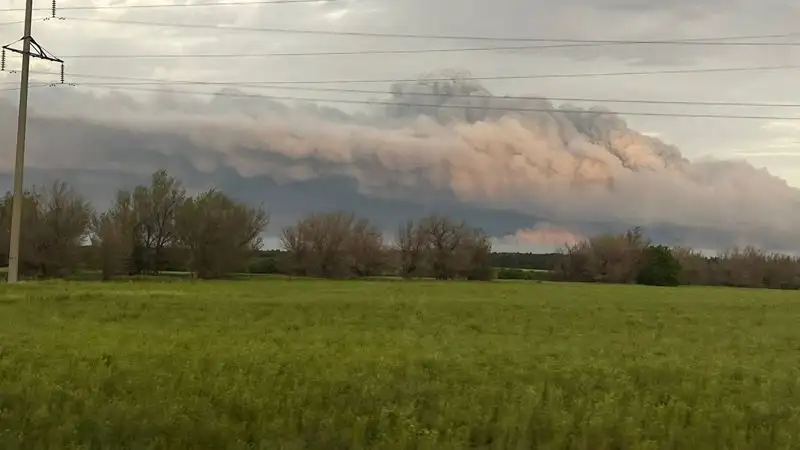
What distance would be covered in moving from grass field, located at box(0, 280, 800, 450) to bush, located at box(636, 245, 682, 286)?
86076 mm

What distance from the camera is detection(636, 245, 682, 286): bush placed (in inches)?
4513

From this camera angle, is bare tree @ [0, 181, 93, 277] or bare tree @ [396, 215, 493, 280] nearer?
bare tree @ [0, 181, 93, 277]

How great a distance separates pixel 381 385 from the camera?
15.6m

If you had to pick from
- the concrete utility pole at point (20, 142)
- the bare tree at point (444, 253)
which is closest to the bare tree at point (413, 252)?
the bare tree at point (444, 253)

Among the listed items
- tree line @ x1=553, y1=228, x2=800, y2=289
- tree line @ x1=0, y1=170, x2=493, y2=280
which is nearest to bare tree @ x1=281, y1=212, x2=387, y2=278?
tree line @ x1=0, y1=170, x2=493, y2=280

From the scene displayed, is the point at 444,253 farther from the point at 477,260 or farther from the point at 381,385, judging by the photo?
the point at 381,385

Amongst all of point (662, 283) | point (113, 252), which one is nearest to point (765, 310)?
point (113, 252)

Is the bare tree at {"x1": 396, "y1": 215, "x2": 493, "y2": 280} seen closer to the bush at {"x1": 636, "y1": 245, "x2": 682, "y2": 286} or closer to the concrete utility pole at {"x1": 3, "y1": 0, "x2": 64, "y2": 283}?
the bush at {"x1": 636, "y1": 245, "x2": 682, "y2": 286}

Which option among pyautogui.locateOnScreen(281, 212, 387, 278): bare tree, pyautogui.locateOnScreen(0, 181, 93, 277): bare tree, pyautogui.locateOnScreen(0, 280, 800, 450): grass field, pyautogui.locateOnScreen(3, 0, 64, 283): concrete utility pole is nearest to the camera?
pyautogui.locateOnScreen(0, 280, 800, 450): grass field

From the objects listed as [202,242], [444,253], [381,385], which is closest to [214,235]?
[202,242]

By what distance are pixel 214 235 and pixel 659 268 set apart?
6069cm

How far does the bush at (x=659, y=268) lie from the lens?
11462cm

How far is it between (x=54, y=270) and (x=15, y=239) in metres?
36.7

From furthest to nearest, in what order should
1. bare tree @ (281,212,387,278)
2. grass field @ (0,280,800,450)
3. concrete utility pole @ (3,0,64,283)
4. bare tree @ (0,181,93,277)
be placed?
bare tree @ (281,212,387,278), bare tree @ (0,181,93,277), concrete utility pole @ (3,0,64,283), grass field @ (0,280,800,450)
